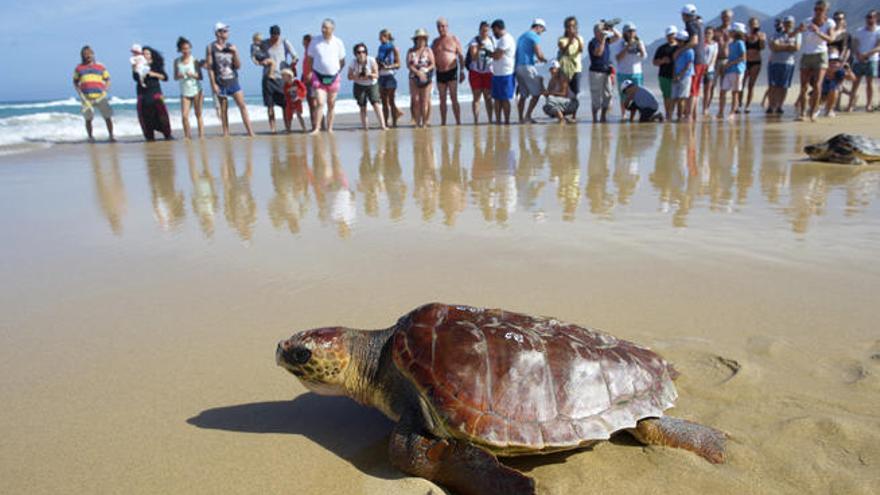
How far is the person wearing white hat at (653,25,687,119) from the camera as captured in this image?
13.8 metres

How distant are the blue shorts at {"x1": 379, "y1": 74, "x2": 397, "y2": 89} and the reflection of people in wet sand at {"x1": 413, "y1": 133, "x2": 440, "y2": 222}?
3998 millimetres

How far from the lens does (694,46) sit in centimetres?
1306

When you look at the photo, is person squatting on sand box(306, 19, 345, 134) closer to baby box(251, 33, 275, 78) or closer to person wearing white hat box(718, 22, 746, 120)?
baby box(251, 33, 275, 78)

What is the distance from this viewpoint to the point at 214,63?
524 inches

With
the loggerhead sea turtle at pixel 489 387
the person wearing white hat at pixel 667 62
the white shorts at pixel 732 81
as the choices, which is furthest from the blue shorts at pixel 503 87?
the loggerhead sea turtle at pixel 489 387

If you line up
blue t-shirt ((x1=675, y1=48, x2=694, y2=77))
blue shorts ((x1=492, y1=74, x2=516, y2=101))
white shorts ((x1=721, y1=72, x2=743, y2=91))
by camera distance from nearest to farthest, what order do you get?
blue t-shirt ((x1=675, y1=48, x2=694, y2=77)) < white shorts ((x1=721, y1=72, x2=743, y2=91)) < blue shorts ((x1=492, y1=74, x2=516, y2=101))

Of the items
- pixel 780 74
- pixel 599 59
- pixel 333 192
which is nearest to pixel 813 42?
pixel 780 74

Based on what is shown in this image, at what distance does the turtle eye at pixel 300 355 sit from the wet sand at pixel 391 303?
0.98 ft

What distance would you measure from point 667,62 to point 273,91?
31.4 feet

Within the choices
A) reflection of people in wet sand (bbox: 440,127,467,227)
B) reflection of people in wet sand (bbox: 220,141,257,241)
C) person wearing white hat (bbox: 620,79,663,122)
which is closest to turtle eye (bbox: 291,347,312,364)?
reflection of people in wet sand (bbox: 220,141,257,241)

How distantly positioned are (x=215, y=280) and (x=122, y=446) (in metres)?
1.83

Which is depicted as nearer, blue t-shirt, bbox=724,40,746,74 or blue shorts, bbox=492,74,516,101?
blue t-shirt, bbox=724,40,746,74

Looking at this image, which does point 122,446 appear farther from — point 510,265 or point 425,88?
point 425,88

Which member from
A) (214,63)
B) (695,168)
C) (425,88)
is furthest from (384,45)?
(695,168)
